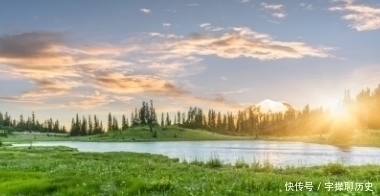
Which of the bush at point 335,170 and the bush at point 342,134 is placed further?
the bush at point 342,134

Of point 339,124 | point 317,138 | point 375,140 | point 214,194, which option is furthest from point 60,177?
point 317,138

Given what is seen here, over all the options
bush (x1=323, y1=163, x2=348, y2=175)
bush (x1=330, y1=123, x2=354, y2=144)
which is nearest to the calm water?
bush (x1=323, y1=163, x2=348, y2=175)

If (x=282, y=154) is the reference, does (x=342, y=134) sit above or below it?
above

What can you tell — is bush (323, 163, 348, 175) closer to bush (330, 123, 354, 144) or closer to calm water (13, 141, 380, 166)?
calm water (13, 141, 380, 166)

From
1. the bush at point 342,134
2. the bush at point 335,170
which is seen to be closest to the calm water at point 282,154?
the bush at point 335,170

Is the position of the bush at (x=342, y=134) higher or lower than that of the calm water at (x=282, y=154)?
higher

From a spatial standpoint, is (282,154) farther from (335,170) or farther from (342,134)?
(342,134)

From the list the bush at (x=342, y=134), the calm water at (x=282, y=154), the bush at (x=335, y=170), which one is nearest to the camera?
the bush at (x=335, y=170)

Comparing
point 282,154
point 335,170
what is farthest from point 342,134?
A: point 335,170

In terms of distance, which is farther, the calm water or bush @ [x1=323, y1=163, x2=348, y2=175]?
the calm water

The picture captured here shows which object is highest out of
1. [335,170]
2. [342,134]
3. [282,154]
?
[342,134]

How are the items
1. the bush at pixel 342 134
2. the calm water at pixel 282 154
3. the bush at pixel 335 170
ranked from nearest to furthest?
the bush at pixel 335 170
the calm water at pixel 282 154
the bush at pixel 342 134

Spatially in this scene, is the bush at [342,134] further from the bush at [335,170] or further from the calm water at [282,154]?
the bush at [335,170]

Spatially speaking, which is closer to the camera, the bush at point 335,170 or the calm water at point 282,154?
the bush at point 335,170
